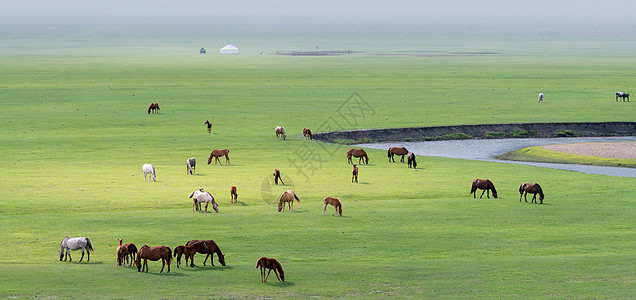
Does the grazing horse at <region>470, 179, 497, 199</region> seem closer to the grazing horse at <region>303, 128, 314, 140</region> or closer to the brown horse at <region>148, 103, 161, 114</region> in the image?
the grazing horse at <region>303, 128, 314, 140</region>

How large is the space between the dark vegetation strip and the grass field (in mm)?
2886

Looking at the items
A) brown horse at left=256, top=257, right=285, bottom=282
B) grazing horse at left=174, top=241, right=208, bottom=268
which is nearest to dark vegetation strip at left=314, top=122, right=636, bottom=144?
grazing horse at left=174, top=241, right=208, bottom=268

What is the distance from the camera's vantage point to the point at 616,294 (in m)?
23.0

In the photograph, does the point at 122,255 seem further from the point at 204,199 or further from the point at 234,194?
the point at 234,194

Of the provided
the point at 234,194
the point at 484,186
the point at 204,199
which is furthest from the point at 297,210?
the point at 484,186

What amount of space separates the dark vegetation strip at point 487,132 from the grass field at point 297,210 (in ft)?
9.47

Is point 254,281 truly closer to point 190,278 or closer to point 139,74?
point 190,278

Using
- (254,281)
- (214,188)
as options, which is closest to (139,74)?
(214,188)

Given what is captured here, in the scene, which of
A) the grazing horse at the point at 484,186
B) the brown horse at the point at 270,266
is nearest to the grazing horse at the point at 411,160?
the grazing horse at the point at 484,186

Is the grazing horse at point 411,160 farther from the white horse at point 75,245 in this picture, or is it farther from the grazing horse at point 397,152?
the white horse at point 75,245

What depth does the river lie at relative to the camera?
52688 mm

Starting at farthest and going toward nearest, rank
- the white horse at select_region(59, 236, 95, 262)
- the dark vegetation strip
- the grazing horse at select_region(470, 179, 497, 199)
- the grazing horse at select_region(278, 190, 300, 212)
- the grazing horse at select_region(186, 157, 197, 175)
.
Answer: the dark vegetation strip
the grazing horse at select_region(186, 157, 197, 175)
the grazing horse at select_region(470, 179, 497, 199)
the grazing horse at select_region(278, 190, 300, 212)
the white horse at select_region(59, 236, 95, 262)

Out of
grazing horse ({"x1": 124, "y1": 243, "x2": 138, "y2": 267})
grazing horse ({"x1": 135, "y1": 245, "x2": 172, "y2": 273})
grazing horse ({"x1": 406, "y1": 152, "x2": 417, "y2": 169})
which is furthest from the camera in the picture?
grazing horse ({"x1": 406, "y1": 152, "x2": 417, "y2": 169})

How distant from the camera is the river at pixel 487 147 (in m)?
52.7
